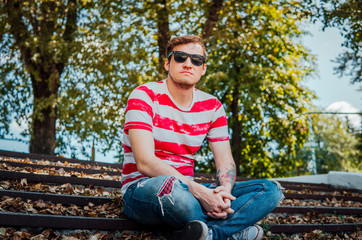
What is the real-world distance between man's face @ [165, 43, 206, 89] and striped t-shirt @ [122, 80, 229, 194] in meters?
0.14

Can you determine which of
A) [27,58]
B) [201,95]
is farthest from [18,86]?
[201,95]

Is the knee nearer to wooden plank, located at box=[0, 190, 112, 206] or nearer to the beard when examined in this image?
the beard

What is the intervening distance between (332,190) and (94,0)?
9.10m

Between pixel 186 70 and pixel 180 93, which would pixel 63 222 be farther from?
pixel 186 70

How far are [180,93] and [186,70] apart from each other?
223mm

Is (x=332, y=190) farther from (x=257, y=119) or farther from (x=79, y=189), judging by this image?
(x=257, y=119)

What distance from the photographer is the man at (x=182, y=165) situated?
2.79 meters

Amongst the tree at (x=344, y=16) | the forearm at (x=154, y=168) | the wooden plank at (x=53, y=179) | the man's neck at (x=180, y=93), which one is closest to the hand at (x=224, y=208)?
the forearm at (x=154, y=168)

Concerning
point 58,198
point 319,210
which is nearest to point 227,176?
point 58,198

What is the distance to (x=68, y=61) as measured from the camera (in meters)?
11.5

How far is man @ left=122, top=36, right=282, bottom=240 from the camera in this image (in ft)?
9.14

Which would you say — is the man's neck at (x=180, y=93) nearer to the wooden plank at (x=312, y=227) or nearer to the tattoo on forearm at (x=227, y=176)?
the tattoo on forearm at (x=227, y=176)

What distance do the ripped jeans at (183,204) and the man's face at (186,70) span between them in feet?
3.21

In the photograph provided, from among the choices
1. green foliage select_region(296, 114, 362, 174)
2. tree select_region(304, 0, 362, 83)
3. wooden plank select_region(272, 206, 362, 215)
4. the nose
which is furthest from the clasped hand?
green foliage select_region(296, 114, 362, 174)
